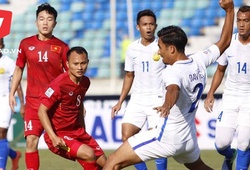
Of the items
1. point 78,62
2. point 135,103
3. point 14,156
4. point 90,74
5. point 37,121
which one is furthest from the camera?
point 90,74

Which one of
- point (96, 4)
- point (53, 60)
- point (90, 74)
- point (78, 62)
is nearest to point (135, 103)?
point (53, 60)

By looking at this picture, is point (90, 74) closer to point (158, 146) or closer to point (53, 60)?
point (53, 60)

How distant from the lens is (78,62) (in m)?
7.84

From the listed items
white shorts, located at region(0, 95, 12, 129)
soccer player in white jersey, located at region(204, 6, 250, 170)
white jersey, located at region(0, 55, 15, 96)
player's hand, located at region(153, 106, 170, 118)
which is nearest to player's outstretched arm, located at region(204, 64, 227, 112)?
soccer player in white jersey, located at region(204, 6, 250, 170)

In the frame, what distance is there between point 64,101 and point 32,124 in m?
0.89

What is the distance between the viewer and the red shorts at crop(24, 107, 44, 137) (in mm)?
8672

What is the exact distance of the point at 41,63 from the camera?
8828mm

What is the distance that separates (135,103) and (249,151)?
165 centimetres

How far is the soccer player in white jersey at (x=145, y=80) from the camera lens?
964cm

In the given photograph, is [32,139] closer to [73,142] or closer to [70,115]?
[70,115]

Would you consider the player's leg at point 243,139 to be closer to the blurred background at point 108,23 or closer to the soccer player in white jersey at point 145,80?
the soccer player in white jersey at point 145,80

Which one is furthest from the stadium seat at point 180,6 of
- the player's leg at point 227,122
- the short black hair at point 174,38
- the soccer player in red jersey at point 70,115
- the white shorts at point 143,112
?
the short black hair at point 174,38

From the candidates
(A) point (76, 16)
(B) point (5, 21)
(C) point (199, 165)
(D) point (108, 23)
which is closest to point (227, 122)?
(C) point (199, 165)

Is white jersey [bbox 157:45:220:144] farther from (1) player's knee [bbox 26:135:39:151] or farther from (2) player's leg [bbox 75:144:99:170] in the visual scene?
(1) player's knee [bbox 26:135:39:151]
